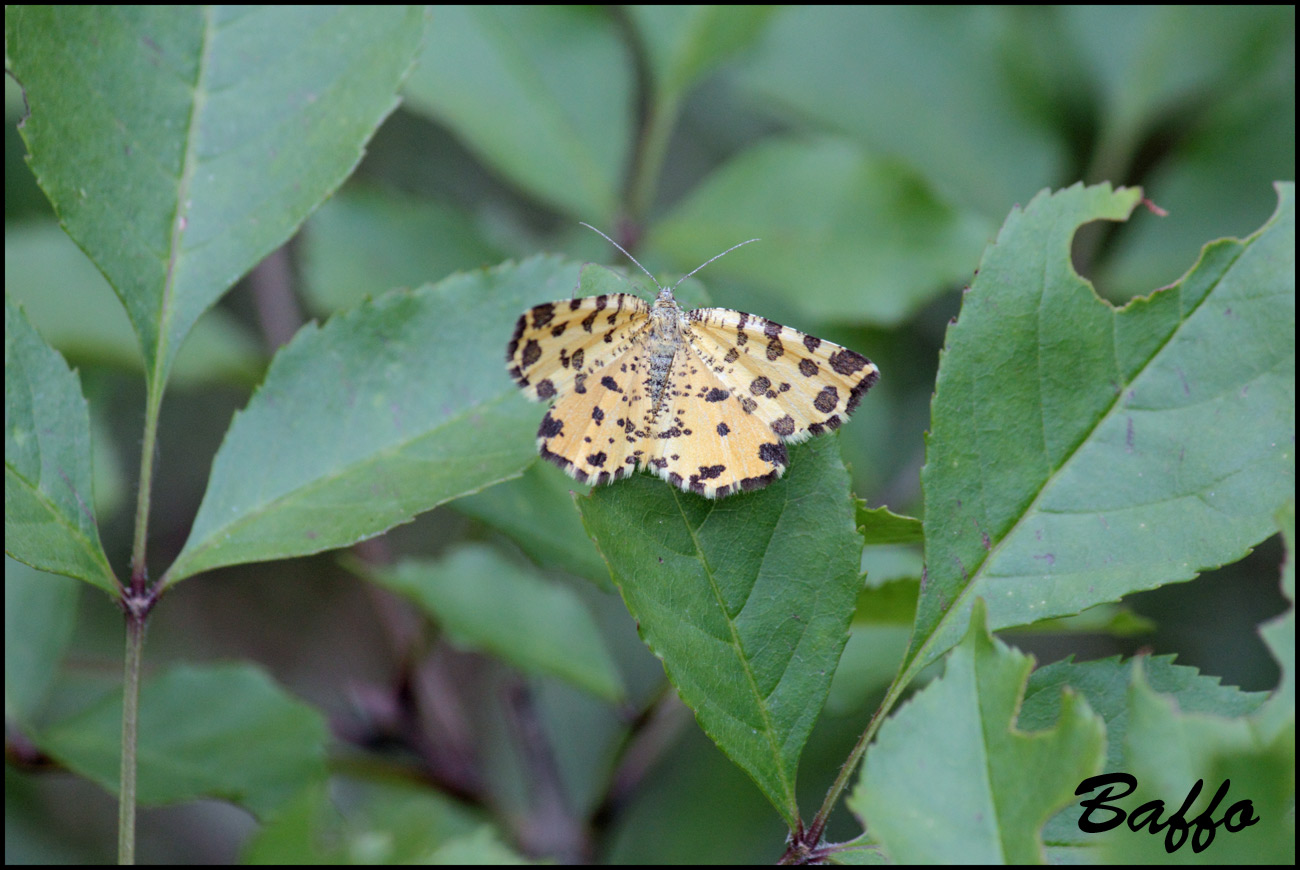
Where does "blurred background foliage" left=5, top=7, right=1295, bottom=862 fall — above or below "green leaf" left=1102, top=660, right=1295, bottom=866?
above

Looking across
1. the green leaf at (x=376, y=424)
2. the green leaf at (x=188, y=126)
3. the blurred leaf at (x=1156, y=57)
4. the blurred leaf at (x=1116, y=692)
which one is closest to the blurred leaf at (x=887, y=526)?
the blurred leaf at (x=1116, y=692)

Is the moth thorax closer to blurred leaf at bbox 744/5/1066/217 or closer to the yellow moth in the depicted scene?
the yellow moth

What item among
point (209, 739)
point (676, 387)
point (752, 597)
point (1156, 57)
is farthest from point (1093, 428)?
point (1156, 57)

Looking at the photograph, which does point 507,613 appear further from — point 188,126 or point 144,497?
point 188,126

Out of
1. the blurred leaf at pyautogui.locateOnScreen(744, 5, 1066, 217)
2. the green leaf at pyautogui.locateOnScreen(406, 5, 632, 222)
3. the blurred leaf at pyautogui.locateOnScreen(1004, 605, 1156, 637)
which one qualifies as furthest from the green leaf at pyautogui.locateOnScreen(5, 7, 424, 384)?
the blurred leaf at pyautogui.locateOnScreen(744, 5, 1066, 217)

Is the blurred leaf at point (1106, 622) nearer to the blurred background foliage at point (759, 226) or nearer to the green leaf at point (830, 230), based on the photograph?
Answer: the blurred background foliage at point (759, 226)

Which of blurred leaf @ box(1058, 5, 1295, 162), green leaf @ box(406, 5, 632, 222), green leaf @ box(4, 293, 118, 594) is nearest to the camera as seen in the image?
green leaf @ box(4, 293, 118, 594)

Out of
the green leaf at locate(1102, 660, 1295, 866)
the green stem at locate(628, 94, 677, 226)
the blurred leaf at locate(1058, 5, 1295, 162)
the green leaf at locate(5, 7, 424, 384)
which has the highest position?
the blurred leaf at locate(1058, 5, 1295, 162)
